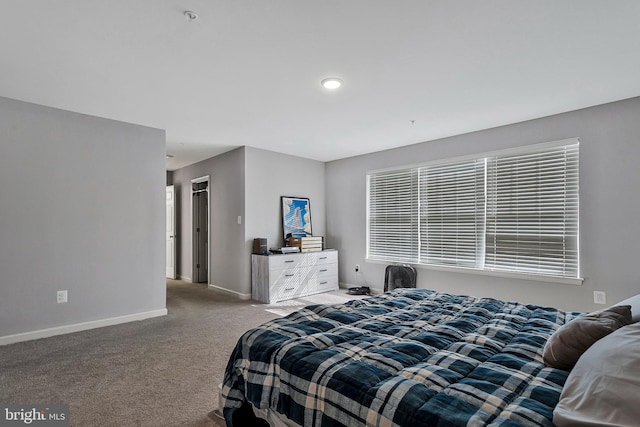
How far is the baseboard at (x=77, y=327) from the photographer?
3.36m

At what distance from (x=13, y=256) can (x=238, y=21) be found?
3.30m

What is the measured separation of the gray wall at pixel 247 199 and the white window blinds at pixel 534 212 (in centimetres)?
306

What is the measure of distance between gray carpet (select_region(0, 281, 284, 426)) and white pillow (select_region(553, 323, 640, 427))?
182 cm

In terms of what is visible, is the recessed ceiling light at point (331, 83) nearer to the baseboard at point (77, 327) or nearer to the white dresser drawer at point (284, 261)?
the white dresser drawer at point (284, 261)

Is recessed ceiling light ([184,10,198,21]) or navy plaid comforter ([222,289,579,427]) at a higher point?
recessed ceiling light ([184,10,198,21])

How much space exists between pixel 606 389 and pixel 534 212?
3.51 m

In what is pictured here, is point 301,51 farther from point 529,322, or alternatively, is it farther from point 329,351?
point 529,322

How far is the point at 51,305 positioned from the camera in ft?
11.7

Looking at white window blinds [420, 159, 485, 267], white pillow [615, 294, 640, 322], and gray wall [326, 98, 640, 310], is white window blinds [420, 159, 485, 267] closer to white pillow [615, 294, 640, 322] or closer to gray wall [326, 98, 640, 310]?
gray wall [326, 98, 640, 310]

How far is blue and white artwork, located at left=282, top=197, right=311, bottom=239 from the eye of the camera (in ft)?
A: 19.0

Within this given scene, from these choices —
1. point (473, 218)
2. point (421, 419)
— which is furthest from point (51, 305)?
point (473, 218)

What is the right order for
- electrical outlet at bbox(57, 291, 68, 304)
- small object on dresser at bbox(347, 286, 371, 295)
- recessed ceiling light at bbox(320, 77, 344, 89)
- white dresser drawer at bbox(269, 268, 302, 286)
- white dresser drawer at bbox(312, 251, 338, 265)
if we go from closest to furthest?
recessed ceiling light at bbox(320, 77, 344, 89)
electrical outlet at bbox(57, 291, 68, 304)
white dresser drawer at bbox(269, 268, 302, 286)
small object on dresser at bbox(347, 286, 371, 295)
white dresser drawer at bbox(312, 251, 338, 265)
